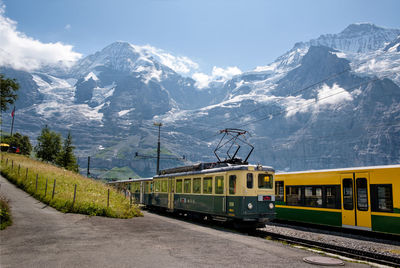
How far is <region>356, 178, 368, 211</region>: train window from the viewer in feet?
54.1

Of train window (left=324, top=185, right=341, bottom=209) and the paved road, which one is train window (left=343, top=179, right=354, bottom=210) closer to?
train window (left=324, top=185, right=341, bottom=209)

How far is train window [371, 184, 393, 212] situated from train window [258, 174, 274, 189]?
4.78 m

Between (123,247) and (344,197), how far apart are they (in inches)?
463

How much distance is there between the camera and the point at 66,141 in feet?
242

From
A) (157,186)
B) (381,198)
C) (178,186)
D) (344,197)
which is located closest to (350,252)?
(381,198)

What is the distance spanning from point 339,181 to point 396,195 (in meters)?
3.24

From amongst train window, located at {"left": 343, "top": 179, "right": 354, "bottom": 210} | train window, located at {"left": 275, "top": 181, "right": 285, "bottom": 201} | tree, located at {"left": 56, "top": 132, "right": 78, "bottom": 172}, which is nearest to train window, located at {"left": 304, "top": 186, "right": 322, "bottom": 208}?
train window, located at {"left": 343, "top": 179, "right": 354, "bottom": 210}

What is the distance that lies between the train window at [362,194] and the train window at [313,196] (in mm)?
2532

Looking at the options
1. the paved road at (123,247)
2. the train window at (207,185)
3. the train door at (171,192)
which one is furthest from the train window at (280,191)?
the paved road at (123,247)

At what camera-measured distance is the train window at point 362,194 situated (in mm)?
16500

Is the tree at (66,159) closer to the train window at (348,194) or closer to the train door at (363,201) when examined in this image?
the train window at (348,194)

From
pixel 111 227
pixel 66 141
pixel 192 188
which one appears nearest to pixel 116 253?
pixel 111 227

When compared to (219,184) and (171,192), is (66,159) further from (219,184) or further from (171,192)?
(219,184)

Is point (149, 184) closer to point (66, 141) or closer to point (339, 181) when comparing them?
point (339, 181)
